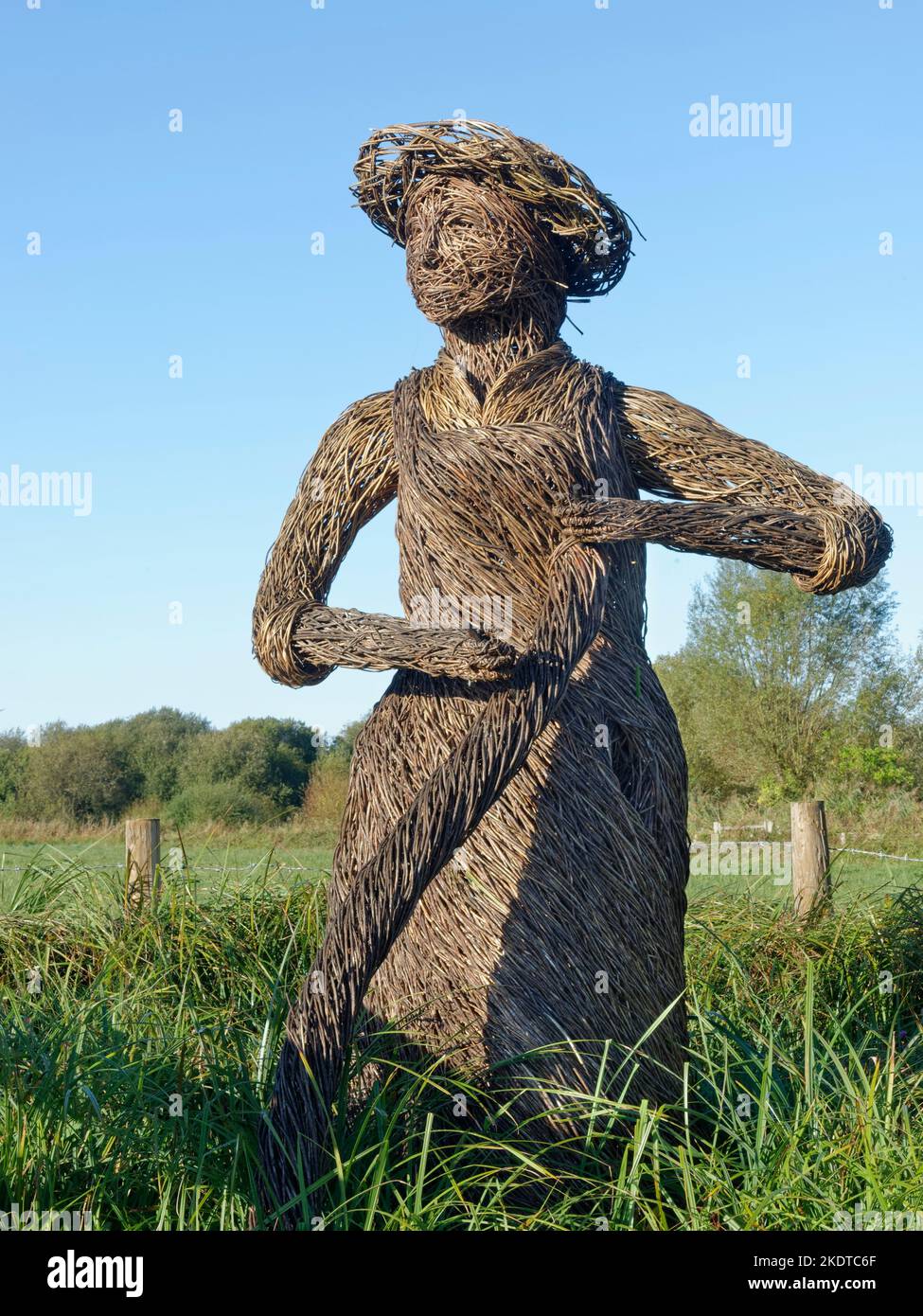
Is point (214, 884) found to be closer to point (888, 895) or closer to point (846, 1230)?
point (888, 895)

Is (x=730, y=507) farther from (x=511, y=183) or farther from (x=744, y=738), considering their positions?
(x=744, y=738)

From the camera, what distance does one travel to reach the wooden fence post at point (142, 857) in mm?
7199

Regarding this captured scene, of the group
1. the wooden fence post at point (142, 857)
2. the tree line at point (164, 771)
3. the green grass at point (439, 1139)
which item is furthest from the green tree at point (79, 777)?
the green grass at point (439, 1139)

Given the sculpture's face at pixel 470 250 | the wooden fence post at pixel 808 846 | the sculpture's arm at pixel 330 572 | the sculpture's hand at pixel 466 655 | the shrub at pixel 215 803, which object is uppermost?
the sculpture's face at pixel 470 250

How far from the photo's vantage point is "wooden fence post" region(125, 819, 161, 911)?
7.20 m

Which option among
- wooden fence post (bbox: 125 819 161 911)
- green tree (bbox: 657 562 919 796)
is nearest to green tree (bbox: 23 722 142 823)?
green tree (bbox: 657 562 919 796)

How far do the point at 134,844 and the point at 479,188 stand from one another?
5.09m

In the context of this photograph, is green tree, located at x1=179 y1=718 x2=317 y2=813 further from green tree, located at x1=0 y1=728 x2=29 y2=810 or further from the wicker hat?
the wicker hat

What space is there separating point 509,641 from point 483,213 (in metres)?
1.45

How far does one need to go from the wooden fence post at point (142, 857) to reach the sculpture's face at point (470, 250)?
14.0ft

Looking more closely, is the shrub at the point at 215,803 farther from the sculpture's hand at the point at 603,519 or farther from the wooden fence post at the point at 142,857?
the sculpture's hand at the point at 603,519

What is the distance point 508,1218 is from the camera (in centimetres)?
334

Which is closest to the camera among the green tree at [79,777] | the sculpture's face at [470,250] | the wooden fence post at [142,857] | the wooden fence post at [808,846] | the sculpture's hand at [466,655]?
the sculpture's hand at [466,655]

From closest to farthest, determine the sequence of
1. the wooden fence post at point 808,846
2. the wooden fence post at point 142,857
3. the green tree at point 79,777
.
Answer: the wooden fence post at point 142,857
the wooden fence post at point 808,846
the green tree at point 79,777
